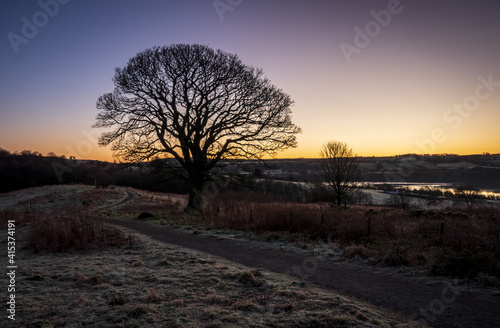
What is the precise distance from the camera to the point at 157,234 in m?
14.9

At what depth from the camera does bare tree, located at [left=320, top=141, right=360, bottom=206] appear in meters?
27.9

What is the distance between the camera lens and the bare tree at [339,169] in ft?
91.4

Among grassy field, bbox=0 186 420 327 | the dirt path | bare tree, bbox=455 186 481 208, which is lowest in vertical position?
bare tree, bbox=455 186 481 208

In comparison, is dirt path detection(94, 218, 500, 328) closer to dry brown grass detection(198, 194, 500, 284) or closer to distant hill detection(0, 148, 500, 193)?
dry brown grass detection(198, 194, 500, 284)

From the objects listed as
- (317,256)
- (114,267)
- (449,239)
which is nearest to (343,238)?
(317,256)

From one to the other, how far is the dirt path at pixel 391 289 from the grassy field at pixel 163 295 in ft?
1.93

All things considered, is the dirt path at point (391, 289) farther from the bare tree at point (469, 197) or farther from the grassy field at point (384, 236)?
the bare tree at point (469, 197)

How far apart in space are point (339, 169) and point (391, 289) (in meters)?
21.8

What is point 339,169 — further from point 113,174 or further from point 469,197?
point 113,174

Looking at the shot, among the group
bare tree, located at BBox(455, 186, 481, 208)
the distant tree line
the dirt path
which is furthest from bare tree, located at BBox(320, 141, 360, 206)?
the distant tree line

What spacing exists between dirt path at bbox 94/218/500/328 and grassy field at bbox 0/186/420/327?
59cm

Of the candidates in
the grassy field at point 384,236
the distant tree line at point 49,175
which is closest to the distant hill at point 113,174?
the distant tree line at point 49,175

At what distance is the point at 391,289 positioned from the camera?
6.64 metres

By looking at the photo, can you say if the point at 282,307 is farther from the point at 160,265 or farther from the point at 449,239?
the point at 449,239
